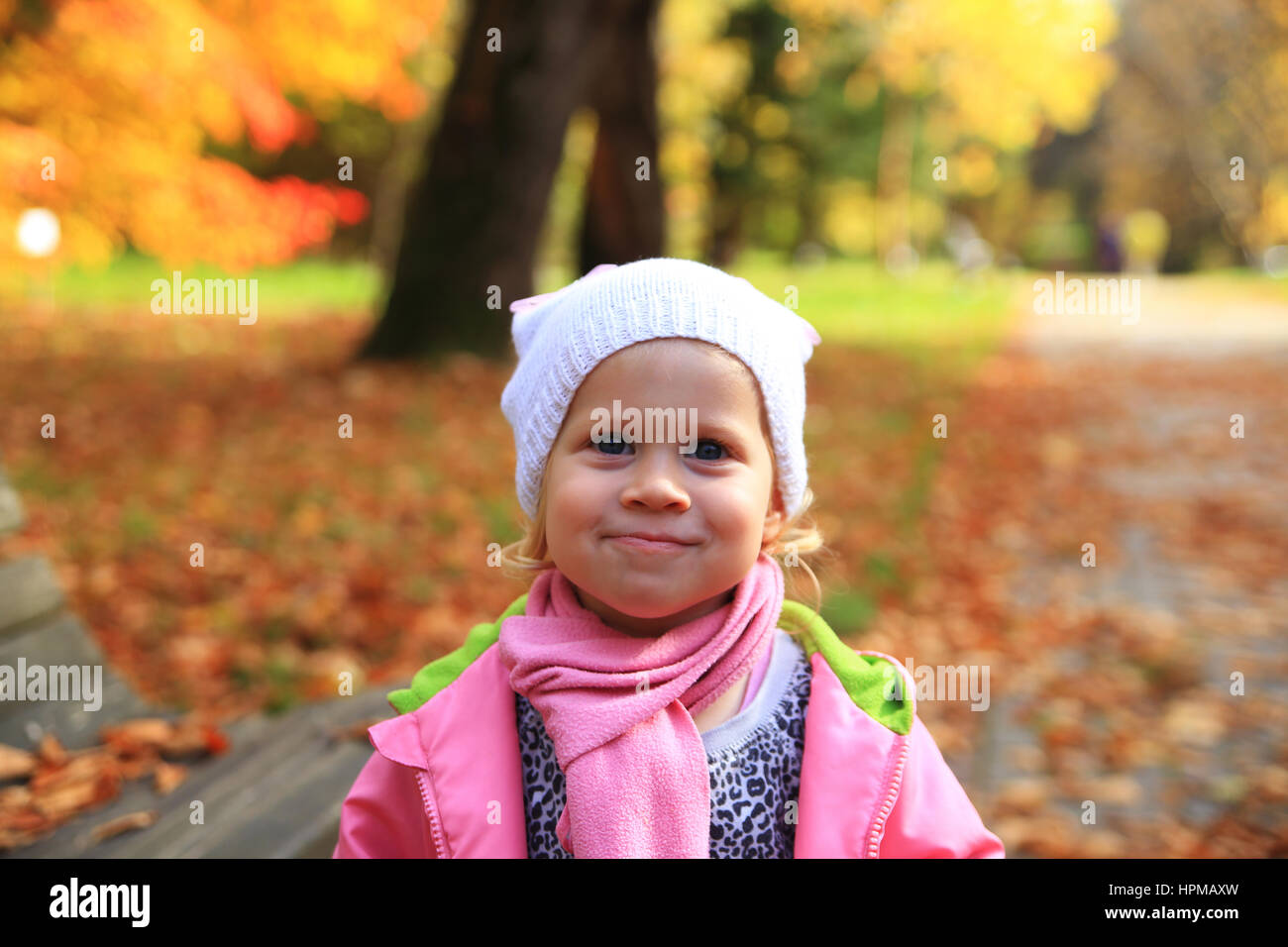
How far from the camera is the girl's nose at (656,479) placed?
5.30 feet

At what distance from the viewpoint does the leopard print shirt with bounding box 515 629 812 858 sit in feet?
5.75

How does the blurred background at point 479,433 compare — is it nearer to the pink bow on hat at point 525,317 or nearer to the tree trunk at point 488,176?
the tree trunk at point 488,176

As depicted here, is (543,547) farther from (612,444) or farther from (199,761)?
(199,761)

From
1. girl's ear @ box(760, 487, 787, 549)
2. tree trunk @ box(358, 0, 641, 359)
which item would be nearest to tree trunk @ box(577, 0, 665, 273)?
tree trunk @ box(358, 0, 641, 359)

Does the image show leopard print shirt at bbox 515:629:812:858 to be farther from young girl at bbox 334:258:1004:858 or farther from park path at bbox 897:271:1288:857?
park path at bbox 897:271:1288:857

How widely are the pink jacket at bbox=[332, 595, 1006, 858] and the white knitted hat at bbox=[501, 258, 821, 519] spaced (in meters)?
0.33

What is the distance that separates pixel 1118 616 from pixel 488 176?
5.69m

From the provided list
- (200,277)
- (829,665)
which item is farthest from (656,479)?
(200,277)

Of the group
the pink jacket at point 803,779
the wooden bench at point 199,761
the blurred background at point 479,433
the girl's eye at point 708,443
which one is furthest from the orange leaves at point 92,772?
the girl's eye at point 708,443

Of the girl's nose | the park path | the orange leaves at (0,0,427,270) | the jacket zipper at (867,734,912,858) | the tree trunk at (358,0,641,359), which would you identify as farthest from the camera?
the tree trunk at (358,0,641,359)

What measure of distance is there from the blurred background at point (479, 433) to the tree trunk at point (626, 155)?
4 cm
